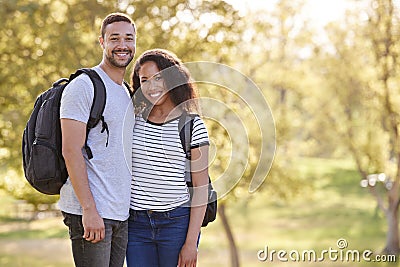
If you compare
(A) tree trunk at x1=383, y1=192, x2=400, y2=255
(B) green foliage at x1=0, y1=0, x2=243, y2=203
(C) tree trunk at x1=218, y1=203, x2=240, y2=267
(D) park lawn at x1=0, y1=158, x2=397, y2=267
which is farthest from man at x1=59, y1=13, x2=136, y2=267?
(A) tree trunk at x1=383, y1=192, x2=400, y2=255

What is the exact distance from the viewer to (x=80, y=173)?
78.6 inches

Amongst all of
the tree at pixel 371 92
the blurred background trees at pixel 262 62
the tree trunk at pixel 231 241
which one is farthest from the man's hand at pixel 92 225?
the tree at pixel 371 92

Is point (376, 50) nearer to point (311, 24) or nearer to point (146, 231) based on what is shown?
point (311, 24)

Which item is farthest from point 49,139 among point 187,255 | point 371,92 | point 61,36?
point 371,92

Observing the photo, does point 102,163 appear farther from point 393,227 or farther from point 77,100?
point 393,227

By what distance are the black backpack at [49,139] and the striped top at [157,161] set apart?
0.59 feet

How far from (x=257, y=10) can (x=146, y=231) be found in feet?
27.3

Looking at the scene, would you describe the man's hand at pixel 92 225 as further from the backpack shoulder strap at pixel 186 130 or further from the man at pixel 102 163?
the backpack shoulder strap at pixel 186 130

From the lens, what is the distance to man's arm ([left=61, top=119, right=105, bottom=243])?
1979mm

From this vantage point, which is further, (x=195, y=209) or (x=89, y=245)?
(x=195, y=209)

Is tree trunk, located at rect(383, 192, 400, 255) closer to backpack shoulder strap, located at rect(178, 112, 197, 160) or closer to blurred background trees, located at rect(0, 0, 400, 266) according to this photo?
blurred background trees, located at rect(0, 0, 400, 266)

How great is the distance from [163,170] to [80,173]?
0.31 meters

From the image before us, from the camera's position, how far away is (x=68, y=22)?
6754 mm

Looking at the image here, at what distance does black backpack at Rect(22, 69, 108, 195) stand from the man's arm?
0.16 feet
